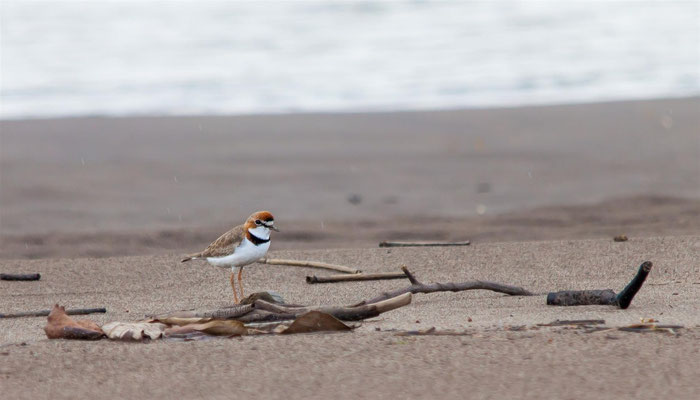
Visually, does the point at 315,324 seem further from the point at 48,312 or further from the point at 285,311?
the point at 48,312

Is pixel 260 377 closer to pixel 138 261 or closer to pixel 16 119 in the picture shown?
pixel 138 261

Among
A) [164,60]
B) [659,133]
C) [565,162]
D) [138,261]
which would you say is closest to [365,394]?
[138,261]

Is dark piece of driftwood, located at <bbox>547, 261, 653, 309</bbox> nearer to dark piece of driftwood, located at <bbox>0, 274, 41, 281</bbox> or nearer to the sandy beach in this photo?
the sandy beach

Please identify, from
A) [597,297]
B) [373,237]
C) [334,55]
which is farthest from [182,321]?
[334,55]

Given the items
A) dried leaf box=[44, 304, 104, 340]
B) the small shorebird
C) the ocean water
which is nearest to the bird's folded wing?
the small shorebird

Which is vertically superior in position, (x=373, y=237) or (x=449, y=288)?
(x=449, y=288)

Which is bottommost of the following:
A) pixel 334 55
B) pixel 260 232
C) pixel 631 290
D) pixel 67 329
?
pixel 67 329

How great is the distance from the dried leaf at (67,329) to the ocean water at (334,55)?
8614 millimetres

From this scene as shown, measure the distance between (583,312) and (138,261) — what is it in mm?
2887

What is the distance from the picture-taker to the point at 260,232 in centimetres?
439

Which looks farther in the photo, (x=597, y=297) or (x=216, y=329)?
(x=597, y=297)

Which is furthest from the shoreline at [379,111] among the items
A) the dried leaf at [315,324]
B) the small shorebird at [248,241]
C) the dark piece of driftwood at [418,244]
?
the dried leaf at [315,324]

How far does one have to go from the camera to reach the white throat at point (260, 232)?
14.4 feet

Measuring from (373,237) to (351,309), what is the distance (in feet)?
12.3
